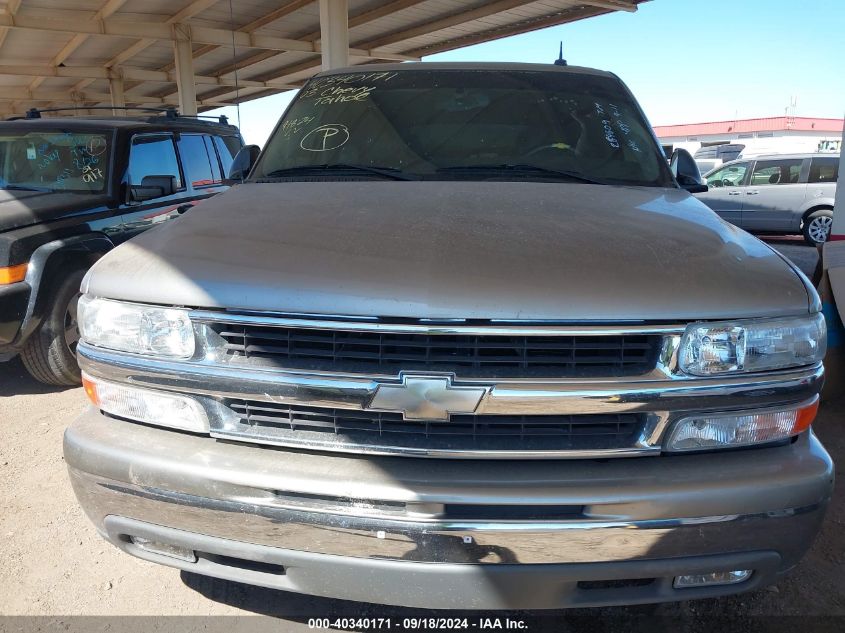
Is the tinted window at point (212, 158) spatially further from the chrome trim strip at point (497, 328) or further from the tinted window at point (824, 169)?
the tinted window at point (824, 169)

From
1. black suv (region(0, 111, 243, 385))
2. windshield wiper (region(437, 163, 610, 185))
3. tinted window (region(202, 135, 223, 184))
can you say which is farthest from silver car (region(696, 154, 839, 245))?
windshield wiper (region(437, 163, 610, 185))

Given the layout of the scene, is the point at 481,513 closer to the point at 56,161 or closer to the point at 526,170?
the point at 526,170

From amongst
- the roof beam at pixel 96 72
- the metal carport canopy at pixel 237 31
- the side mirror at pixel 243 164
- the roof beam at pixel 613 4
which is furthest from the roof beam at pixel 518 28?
the side mirror at pixel 243 164

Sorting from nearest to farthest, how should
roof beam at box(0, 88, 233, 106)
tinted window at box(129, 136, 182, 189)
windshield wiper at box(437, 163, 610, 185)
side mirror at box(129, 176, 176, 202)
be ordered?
1. windshield wiper at box(437, 163, 610, 185)
2. side mirror at box(129, 176, 176, 202)
3. tinted window at box(129, 136, 182, 189)
4. roof beam at box(0, 88, 233, 106)

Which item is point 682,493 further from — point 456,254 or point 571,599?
point 456,254

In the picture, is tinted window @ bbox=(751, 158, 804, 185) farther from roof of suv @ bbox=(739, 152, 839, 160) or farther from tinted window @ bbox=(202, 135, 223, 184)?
tinted window @ bbox=(202, 135, 223, 184)

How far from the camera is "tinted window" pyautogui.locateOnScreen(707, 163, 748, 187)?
1250 centimetres

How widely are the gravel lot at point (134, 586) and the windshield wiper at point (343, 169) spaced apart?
1.75 metres

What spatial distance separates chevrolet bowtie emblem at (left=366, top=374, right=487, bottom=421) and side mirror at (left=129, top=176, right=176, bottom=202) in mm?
3977

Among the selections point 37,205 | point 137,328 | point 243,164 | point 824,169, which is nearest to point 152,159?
point 37,205

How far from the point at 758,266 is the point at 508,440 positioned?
92 cm

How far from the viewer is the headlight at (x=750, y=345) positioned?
1639 mm

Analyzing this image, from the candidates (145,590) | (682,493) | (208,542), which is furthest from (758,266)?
(145,590)

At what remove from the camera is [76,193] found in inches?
191
